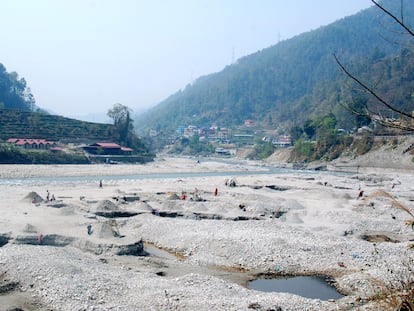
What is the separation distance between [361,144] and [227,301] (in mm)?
87307

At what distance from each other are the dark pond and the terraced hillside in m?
74.2

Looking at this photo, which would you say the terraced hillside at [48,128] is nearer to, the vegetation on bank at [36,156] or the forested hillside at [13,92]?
the vegetation on bank at [36,156]

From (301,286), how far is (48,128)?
82.5 m

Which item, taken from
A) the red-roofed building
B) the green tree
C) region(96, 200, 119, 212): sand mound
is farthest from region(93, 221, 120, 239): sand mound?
the green tree

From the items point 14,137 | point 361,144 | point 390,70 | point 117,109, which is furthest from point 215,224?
point 390,70

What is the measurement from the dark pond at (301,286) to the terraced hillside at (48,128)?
74.2 meters

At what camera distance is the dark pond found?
17091mm

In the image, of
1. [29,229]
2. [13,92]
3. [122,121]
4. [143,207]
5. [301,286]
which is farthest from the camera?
[13,92]

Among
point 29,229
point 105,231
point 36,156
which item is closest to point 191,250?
point 105,231

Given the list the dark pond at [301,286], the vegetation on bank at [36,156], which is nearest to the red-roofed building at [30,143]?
the vegetation on bank at [36,156]

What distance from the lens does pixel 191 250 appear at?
2295 cm

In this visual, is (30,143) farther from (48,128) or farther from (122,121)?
(122,121)

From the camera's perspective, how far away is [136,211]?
32.4 meters

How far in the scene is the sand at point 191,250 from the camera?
14.7 meters
